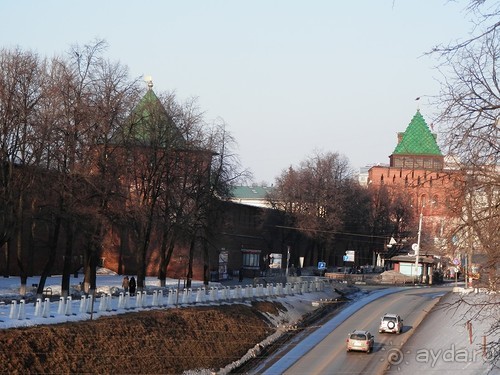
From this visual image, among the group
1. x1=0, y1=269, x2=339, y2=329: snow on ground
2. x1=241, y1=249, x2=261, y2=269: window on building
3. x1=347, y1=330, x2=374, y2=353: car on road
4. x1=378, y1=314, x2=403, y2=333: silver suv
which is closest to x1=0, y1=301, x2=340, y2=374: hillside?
x1=0, y1=269, x2=339, y2=329: snow on ground

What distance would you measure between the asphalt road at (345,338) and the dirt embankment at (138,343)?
2713 millimetres

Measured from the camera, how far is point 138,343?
112ft

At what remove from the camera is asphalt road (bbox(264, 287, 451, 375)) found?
3759 centimetres

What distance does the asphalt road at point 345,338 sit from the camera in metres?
37.6

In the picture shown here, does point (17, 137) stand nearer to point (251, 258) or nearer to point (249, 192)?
point (251, 258)

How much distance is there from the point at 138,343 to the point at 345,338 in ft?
50.8

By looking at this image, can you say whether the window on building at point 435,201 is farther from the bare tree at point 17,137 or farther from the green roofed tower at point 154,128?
the green roofed tower at point 154,128

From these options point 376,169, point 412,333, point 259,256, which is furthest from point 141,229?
point 376,169

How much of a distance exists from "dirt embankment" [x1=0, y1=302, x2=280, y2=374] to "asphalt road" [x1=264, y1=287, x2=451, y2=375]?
8.90ft

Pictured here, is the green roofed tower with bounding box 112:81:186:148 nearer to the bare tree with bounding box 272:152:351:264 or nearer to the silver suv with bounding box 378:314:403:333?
the silver suv with bounding box 378:314:403:333

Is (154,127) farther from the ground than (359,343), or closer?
farther from the ground

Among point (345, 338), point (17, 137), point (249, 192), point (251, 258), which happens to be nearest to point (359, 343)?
point (345, 338)

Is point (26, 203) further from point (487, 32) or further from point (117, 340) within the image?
point (487, 32)

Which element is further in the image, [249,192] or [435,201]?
[249,192]
